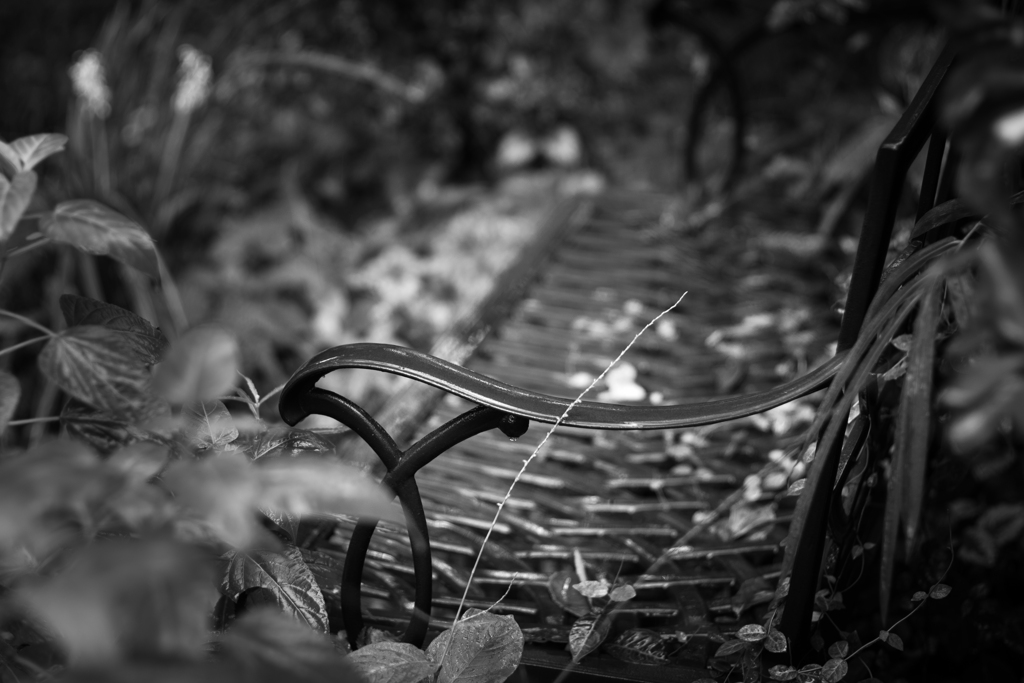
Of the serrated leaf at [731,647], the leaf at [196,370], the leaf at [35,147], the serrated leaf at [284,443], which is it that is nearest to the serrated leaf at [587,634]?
the serrated leaf at [731,647]

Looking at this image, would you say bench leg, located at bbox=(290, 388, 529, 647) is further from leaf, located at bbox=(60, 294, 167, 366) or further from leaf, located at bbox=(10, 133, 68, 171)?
leaf, located at bbox=(10, 133, 68, 171)

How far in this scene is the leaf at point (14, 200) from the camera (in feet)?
2.02

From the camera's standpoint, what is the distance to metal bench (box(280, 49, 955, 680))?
2.35ft

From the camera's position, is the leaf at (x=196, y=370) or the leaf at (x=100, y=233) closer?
the leaf at (x=196, y=370)

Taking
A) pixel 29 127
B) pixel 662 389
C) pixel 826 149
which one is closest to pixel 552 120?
→ pixel 826 149

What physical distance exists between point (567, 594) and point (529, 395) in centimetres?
30

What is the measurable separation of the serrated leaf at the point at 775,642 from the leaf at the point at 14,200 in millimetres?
805

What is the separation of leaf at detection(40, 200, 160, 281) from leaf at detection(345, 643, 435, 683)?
1.39 feet

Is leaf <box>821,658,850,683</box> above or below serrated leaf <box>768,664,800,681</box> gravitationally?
above

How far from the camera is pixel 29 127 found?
105 inches

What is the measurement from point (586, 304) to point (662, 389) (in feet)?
1.09

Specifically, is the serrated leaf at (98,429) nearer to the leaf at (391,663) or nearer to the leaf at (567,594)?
the leaf at (391,663)

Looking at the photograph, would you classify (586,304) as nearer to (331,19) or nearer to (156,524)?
(156,524)

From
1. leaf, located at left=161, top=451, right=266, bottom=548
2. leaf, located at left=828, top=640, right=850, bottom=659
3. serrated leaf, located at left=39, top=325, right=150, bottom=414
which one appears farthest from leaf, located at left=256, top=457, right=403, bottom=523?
leaf, located at left=828, top=640, right=850, bottom=659
